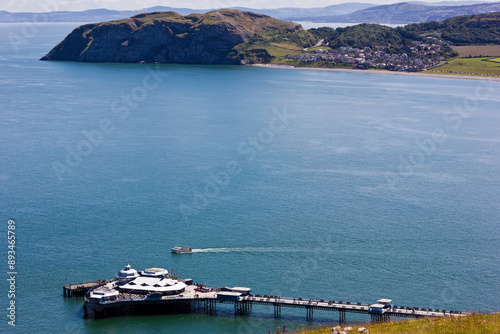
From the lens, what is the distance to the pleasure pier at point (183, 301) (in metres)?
62.9

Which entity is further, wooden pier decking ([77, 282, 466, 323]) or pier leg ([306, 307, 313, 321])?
pier leg ([306, 307, 313, 321])

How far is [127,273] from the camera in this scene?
6756 cm

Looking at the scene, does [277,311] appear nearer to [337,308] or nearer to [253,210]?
[337,308]

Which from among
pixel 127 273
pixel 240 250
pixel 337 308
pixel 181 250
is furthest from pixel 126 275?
pixel 337 308

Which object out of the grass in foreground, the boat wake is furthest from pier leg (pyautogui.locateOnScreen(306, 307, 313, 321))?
the boat wake

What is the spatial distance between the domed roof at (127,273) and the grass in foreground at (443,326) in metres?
21.0

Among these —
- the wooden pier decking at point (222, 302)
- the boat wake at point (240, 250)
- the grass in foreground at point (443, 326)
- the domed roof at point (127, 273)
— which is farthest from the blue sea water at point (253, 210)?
the grass in foreground at point (443, 326)

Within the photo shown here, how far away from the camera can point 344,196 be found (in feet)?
320

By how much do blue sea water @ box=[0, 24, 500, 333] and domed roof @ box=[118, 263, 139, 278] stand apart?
16.3 ft

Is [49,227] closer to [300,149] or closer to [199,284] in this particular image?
[199,284]

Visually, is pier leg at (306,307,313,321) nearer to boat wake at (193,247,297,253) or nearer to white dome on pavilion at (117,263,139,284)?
boat wake at (193,247,297,253)

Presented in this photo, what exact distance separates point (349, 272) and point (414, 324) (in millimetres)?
16361

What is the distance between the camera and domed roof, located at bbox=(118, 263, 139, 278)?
67.5 meters

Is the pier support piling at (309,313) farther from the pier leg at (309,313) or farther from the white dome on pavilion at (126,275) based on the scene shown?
the white dome on pavilion at (126,275)
